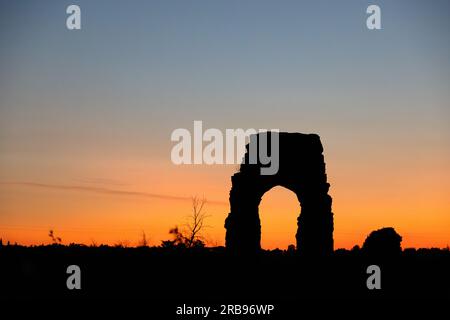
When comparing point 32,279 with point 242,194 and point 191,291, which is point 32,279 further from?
point 242,194

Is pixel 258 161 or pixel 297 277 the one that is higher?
pixel 258 161

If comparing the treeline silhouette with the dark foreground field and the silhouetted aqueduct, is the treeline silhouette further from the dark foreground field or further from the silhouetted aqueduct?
the silhouetted aqueduct

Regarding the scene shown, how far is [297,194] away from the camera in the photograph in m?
25.7

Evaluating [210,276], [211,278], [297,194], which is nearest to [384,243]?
[297,194]

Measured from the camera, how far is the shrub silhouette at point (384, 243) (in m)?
27.8

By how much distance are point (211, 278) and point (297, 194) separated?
637cm

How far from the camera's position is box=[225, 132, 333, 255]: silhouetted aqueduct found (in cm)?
2522

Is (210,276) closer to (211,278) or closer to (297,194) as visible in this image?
(211,278)

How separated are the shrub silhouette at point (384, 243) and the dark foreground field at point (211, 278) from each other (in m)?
1.91

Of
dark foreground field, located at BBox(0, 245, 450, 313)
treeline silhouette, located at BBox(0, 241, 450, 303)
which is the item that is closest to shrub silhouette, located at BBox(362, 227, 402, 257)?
treeline silhouette, located at BBox(0, 241, 450, 303)

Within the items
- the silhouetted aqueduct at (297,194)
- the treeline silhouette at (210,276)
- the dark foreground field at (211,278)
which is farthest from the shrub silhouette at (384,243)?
the silhouetted aqueduct at (297,194)

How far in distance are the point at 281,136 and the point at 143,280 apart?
306 inches

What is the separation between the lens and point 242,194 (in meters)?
25.7

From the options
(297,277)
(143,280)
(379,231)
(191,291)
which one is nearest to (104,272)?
(143,280)
